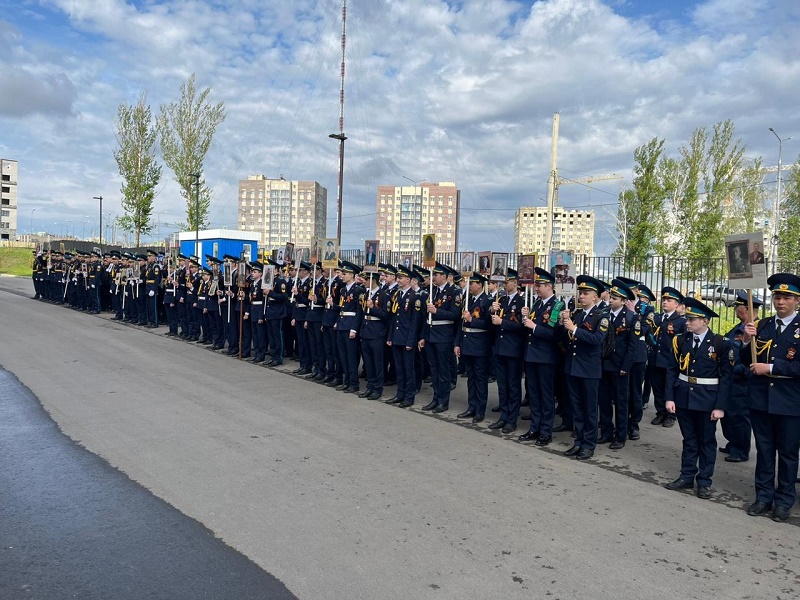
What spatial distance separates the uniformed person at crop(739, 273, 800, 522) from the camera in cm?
505

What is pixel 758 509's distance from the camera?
5109 millimetres

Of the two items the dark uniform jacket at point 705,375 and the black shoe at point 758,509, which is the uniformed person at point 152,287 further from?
the black shoe at point 758,509

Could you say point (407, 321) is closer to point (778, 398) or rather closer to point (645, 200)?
point (778, 398)

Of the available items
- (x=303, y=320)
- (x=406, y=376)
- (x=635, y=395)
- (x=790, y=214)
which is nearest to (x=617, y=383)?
(x=635, y=395)

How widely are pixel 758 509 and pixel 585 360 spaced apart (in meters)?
2.22

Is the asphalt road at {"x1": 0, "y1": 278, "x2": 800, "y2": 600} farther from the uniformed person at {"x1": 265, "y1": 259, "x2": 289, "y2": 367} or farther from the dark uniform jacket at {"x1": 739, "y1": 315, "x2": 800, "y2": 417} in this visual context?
the uniformed person at {"x1": 265, "y1": 259, "x2": 289, "y2": 367}

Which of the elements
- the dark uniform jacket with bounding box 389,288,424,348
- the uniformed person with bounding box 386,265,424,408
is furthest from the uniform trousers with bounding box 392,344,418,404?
the dark uniform jacket with bounding box 389,288,424,348

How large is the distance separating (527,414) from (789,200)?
30093mm

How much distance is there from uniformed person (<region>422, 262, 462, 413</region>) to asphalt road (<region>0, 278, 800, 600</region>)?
0.32 metres

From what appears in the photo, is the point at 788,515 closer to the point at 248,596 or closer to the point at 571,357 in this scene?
the point at 571,357

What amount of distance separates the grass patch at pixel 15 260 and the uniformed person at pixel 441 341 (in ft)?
178

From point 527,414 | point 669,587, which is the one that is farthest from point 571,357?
point 669,587

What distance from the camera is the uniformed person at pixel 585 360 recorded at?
6660 millimetres

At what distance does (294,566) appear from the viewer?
387 cm
